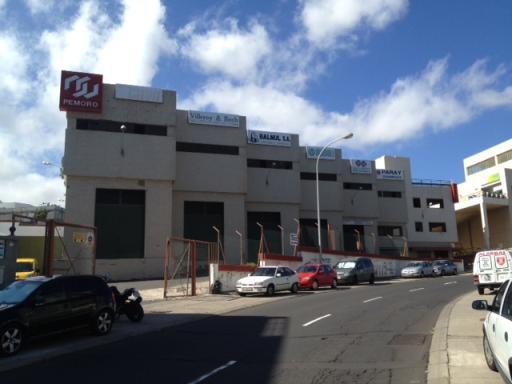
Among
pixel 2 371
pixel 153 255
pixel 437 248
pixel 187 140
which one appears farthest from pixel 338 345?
pixel 437 248

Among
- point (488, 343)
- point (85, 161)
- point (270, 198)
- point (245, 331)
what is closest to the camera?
point (488, 343)

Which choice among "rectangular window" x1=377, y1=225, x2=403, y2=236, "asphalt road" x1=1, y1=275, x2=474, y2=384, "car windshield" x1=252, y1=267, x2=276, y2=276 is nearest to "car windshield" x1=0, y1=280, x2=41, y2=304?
"asphalt road" x1=1, y1=275, x2=474, y2=384

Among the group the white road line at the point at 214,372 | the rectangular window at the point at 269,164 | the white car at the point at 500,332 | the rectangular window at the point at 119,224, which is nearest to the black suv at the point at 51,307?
the white road line at the point at 214,372

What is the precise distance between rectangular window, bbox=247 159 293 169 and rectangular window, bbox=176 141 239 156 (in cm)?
335

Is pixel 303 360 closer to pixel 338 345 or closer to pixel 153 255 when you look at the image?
pixel 338 345

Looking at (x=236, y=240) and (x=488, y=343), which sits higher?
(x=236, y=240)

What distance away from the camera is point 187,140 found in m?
45.4

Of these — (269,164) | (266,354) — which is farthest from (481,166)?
(266,354)

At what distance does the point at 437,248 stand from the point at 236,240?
33811 mm

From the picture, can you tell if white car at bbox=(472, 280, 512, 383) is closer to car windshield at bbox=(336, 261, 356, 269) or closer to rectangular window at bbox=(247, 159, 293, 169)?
car windshield at bbox=(336, 261, 356, 269)

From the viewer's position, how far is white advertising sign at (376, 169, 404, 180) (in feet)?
206

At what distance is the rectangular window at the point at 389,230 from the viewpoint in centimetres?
6181

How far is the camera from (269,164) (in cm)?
5006

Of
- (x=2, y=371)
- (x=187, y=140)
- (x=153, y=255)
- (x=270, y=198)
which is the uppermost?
(x=187, y=140)
